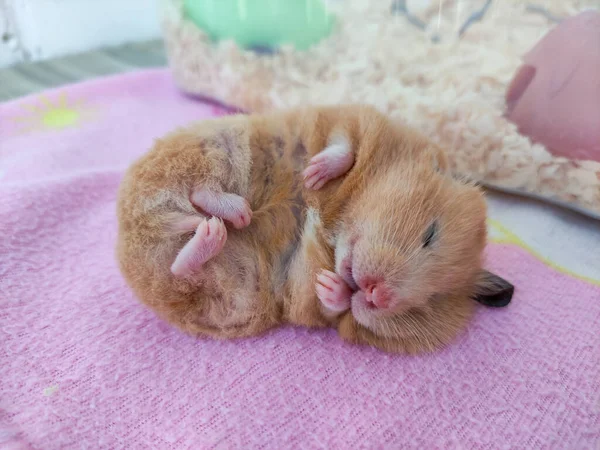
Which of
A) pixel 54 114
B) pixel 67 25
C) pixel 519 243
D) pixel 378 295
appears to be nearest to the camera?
pixel 378 295

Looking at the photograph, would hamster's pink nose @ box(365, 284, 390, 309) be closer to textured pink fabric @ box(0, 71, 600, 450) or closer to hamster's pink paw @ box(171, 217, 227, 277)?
textured pink fabric @ box(0, 71, 600, 450)

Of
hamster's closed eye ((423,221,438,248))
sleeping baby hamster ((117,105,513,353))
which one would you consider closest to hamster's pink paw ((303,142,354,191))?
sleeping baby hamster ((117,105,513,353))

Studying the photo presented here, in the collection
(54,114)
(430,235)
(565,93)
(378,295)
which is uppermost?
(565,93)

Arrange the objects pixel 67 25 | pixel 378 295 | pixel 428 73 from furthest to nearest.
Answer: pixel 67 25 < pixel 428 73 < pixel 378 295

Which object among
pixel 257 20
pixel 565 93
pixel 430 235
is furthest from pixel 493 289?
pixel 257 20

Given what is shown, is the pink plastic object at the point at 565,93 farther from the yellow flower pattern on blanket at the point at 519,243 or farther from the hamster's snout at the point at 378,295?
the hamster's snout at the point at 378,295

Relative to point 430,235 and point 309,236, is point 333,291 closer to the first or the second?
point 309,236

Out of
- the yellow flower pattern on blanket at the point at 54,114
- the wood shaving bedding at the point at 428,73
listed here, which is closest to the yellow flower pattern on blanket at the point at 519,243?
the wood shaving bedding at the point at 428,73

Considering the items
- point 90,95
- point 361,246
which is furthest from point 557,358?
point 90,95
